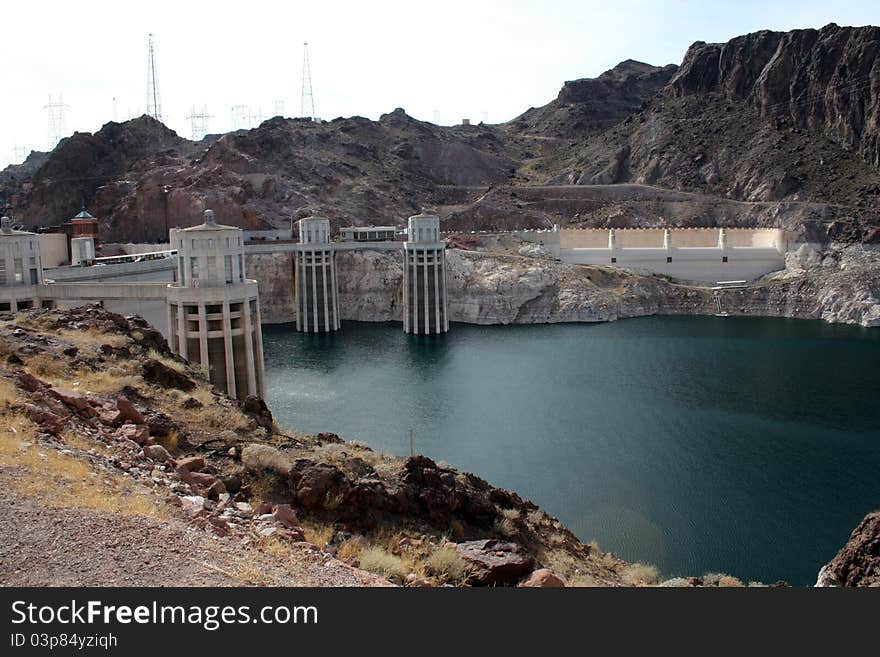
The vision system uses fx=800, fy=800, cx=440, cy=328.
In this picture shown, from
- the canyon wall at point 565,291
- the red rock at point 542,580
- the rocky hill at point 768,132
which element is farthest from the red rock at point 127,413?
the rocky hill at point 768,132

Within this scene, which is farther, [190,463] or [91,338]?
[91,338]

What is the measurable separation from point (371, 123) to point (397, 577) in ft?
371

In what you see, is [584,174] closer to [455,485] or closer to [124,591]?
[455,485]

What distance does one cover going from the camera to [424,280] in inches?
2813

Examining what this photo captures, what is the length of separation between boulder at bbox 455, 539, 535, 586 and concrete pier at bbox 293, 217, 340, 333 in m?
63.3

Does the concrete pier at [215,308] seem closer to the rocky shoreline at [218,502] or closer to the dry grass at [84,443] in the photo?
the rocky shoreline at [218,502]

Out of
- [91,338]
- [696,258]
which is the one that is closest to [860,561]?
[91,338]

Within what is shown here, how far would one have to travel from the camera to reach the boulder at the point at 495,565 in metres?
10.3

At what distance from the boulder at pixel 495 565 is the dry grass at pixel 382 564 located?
976 mm

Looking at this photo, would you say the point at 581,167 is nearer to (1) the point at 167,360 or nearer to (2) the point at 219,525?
(1) the point at 167,360

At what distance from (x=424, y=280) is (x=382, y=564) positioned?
204ft

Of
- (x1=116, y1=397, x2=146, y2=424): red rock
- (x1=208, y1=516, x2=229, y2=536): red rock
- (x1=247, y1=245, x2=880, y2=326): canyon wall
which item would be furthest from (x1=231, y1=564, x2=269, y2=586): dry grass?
(x1=247, y1=245, x2=880, y2=326): canyon wall

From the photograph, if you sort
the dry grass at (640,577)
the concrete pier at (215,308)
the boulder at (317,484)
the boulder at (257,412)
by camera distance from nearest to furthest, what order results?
the boulder at (317,484) < the dry grass at (640,577) < the boulder at (257,412) < the concrete pier at (215,308)

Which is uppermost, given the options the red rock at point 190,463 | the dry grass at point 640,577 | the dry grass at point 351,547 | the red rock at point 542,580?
the red rock at point 190,463
